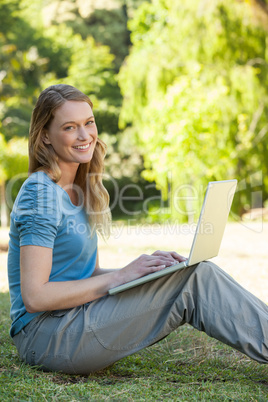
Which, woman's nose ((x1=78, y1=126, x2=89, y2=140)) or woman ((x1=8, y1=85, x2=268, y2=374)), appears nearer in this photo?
woman ((x1=8, y1=85, x2=268, y2=374))

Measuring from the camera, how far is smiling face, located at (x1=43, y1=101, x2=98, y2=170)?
187 centimetres

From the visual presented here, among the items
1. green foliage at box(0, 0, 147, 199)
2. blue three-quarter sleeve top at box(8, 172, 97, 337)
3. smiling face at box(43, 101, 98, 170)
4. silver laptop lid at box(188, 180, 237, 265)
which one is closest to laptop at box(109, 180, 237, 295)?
silver laptop lid at box(188, 180, 237, 265)

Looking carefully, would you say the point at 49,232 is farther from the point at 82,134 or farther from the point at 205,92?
the point at 205,92

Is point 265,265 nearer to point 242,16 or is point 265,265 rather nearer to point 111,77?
point 242,16

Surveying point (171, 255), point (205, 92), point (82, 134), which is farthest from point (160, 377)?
point (205, 92)

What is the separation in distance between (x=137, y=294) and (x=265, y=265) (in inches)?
132

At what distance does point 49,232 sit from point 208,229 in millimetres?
539

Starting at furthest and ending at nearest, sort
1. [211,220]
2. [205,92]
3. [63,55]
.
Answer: [63,55]
[205,92]
[211,220]

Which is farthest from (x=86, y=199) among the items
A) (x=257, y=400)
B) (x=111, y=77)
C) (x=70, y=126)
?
(x=111, y=77)

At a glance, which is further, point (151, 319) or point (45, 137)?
point (45, 137)

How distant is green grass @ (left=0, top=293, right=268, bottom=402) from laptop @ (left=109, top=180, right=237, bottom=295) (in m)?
0.35

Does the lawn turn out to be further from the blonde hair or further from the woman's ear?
the woman's ear

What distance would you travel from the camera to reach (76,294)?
170 centimetres

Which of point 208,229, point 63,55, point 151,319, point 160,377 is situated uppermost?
point 63,55
